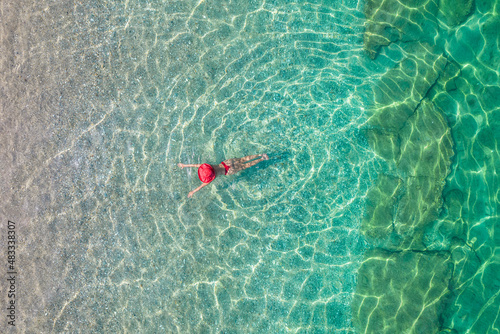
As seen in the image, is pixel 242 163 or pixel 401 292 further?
pixel 242 163

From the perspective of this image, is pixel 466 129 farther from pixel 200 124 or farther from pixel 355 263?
pixel 200 124

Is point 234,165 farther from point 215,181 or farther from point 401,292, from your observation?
point 401,292

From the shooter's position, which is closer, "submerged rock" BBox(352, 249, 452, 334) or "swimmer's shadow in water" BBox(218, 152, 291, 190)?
"submerged rock" BBox(352, 249, 452, 334)

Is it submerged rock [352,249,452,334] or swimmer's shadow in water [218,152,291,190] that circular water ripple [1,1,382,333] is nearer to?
swimmer's shadow in water [218,152,291,190]

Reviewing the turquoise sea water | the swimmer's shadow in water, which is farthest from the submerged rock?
the swimmer's shadow in water

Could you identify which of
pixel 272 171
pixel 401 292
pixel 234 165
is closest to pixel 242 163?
pixel 234 165

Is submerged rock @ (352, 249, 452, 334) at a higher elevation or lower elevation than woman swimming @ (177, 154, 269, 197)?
lower
